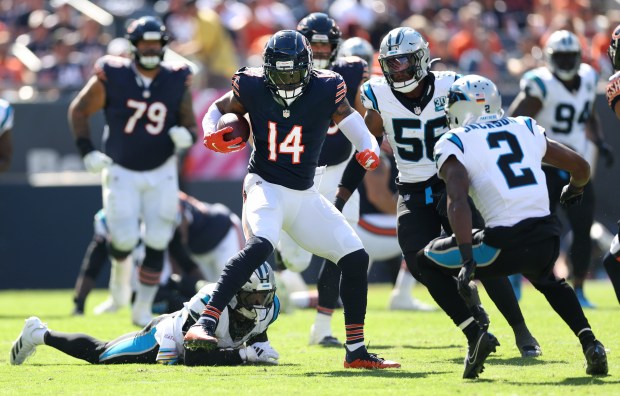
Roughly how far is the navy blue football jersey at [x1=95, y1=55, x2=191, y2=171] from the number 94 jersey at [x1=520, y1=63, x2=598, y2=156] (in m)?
3.04

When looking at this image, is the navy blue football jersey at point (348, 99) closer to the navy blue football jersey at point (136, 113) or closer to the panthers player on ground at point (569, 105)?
the navy blue football jersey at point (136, 113)

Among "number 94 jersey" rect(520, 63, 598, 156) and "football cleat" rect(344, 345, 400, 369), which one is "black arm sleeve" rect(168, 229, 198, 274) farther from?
"football cleat" rect(344, 345, 400, 369)

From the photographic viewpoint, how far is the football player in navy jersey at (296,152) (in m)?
6.44

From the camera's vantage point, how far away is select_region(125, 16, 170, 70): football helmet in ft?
30.6

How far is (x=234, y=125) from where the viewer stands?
6.60 metres

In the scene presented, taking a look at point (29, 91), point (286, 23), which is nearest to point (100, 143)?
point (29, 91)

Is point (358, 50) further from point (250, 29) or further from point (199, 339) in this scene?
point (250, 29)

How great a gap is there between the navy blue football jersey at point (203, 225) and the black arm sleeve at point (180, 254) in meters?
0.19

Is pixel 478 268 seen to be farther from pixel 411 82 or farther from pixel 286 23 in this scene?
pixel 286 23

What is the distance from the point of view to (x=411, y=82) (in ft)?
22.3

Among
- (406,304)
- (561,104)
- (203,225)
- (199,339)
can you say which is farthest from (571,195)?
(203,225)

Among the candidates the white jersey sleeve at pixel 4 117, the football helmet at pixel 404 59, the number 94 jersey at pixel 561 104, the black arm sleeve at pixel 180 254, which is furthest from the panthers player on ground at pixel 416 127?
the black arm sleeve at pixel 180 254

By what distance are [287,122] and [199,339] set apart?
1.38 metres

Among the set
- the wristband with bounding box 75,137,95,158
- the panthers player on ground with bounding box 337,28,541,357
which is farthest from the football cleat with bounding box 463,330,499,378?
the wristband with bounding box 75,137,95,158
